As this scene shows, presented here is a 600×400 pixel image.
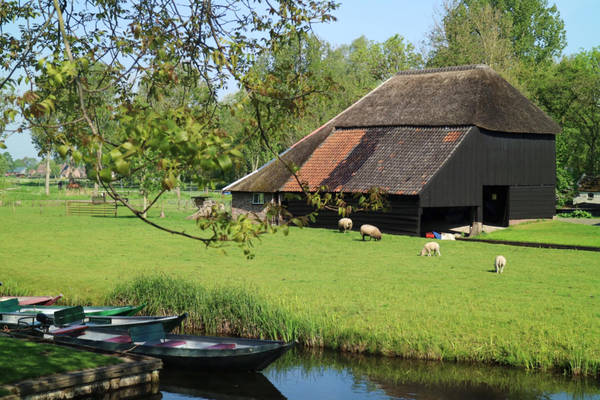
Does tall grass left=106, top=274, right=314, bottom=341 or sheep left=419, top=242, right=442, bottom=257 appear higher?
sheep left=419, top=242, right=442, bottom=257

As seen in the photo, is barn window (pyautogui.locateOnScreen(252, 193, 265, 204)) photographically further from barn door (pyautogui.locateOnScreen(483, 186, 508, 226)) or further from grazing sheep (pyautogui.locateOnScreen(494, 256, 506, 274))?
grazing sheep (pyautogui.locateOnScreen(494, 256, 506, 274))

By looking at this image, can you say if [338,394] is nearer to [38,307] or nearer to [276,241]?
[38,307]

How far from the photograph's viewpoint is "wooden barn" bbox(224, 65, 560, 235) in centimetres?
3703

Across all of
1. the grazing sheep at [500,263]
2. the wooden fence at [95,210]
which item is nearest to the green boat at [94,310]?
the grazing sheep at [500,263]

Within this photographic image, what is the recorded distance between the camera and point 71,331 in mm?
15086

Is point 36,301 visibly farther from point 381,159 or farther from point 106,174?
point 381,159

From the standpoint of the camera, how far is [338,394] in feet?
41.5

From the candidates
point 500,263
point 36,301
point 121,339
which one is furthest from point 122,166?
point 500,263

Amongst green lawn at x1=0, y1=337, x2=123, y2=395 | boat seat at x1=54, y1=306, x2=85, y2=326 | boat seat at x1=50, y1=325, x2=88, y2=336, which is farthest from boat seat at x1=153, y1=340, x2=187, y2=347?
boat seat at x1=54, y1=306, x2=85, y2=326

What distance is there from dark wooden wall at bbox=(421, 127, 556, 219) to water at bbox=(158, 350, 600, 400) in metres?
22.4

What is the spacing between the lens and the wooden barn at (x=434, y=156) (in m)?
37.0

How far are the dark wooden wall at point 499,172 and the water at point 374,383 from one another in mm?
22372

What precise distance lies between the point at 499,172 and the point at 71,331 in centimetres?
3036

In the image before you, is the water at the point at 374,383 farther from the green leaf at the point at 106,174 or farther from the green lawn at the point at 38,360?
the green leaf at the point at 106,174
